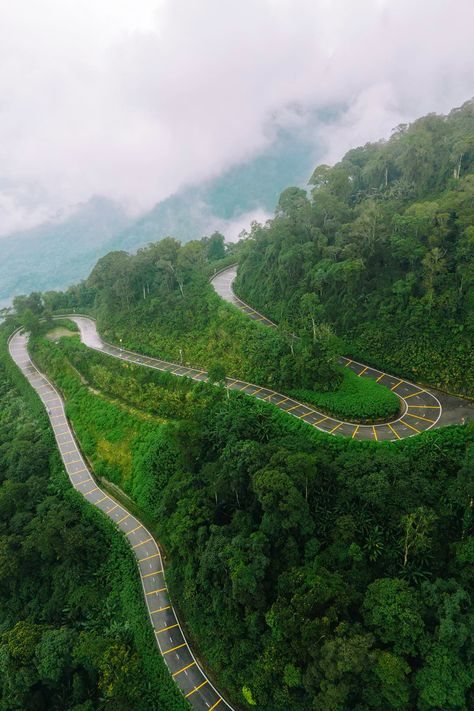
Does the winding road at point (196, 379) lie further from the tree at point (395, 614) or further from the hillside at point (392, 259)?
the tree at point (395, 614)

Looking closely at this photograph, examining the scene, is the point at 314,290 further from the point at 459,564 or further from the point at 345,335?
the point at 459,564

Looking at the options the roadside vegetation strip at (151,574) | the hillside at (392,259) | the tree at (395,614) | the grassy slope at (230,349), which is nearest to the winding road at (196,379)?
the roadside vegetation strip at (151,574)

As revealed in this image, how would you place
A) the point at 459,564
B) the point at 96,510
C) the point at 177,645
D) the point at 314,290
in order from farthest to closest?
the point at 314,290 < the point at 96,510 < the point at 177,645 < the point at 459,564

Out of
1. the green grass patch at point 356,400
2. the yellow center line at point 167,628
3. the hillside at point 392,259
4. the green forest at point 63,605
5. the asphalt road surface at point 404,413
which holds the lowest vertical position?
the yellow center line at point 167,628

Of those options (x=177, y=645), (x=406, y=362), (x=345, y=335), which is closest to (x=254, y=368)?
(x=345, y=335)

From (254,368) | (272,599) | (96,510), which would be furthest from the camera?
(254,368)

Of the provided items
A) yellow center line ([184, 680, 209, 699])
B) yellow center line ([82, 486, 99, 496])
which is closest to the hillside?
yellow center line ([82, 486, 99, 496])

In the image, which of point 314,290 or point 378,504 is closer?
point 378,504

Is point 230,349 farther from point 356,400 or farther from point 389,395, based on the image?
point 389,395
